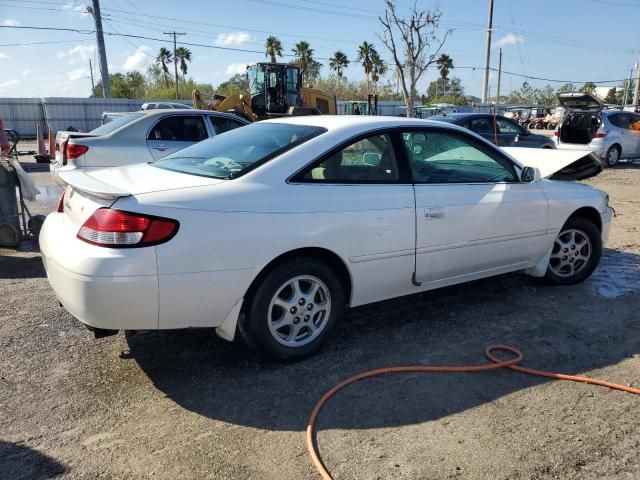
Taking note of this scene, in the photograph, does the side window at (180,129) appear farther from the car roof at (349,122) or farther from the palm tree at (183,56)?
the palm tree at (183,56)

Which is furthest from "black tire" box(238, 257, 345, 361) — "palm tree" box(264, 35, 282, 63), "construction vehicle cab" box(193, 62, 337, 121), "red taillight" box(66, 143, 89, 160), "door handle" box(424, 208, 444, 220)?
"palm tree" box(264, 35, 282, 63)

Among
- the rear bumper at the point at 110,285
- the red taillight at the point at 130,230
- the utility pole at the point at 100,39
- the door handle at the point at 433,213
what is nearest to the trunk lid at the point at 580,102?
the door handle at the point at 433,213

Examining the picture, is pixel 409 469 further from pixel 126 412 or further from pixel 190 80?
pixel 190 80

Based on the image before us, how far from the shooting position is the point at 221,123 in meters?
9.19

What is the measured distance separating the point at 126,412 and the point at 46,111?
103 ft

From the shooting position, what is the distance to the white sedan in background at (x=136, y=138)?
7.91 m

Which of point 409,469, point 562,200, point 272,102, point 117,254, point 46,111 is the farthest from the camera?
point 46,111

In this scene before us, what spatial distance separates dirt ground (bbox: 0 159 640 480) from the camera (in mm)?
2582

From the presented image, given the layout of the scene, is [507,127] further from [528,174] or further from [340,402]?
[340,402]

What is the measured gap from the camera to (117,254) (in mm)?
2861

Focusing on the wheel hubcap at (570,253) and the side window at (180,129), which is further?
the side window at (180,129)

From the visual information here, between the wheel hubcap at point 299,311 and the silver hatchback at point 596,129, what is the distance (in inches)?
529

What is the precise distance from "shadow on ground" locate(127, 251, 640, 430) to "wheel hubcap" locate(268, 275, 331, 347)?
0.61ft

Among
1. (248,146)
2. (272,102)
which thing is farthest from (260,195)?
(272,102)
